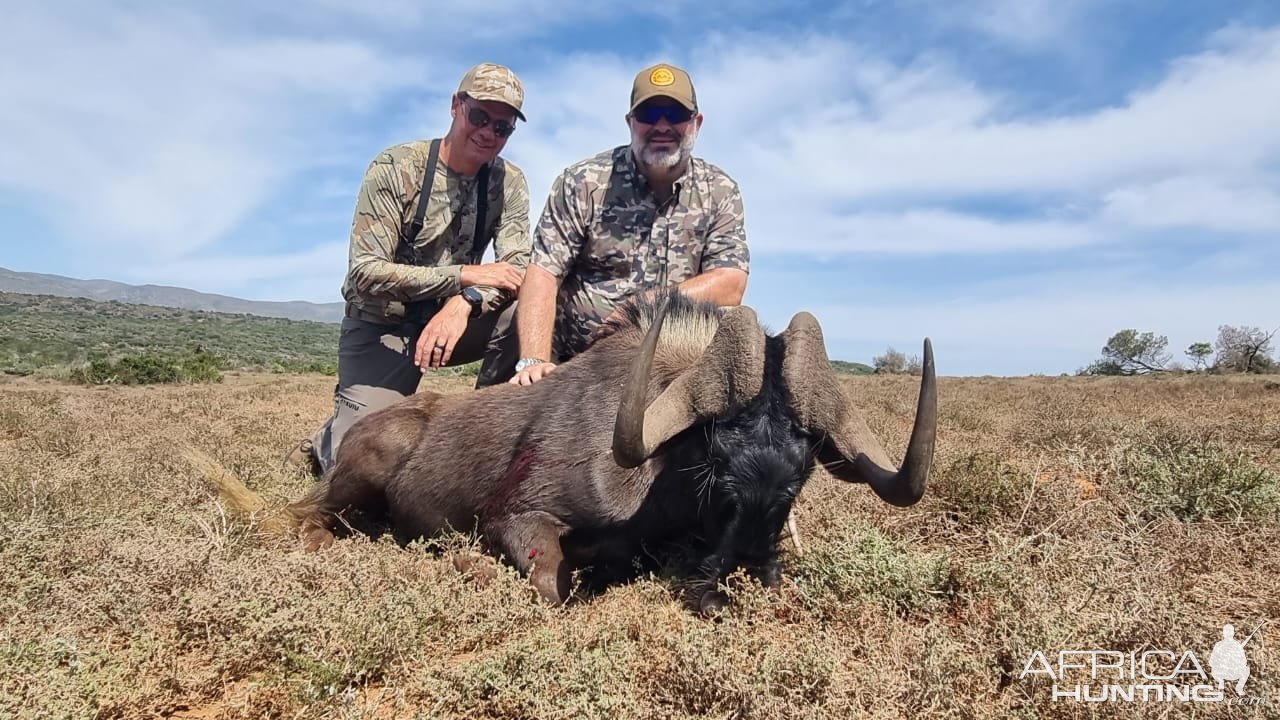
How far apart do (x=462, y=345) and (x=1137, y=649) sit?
16.3 ft

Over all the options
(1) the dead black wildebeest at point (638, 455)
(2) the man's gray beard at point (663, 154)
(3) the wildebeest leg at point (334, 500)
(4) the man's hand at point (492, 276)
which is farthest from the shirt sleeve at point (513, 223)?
(3) the wildebeest leg at point (334, 500)

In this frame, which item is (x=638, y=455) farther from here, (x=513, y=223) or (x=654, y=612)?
(x=513, y=223)

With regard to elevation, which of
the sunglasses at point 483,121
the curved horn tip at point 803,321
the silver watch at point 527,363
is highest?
the sunglasses at point 483,121

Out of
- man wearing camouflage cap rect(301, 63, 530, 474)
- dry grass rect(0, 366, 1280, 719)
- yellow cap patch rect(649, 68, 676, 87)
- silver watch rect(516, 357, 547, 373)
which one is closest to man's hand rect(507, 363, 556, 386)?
silver watch rect(516, 357, 547, 373)

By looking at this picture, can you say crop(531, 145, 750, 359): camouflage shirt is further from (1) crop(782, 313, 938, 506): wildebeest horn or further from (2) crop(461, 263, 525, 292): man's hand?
(1) crop(782, 313, 938, 506): wildebeest horn

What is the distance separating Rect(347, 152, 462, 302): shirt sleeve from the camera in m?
5.70

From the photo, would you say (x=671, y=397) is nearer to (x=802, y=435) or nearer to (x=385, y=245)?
(x=802, y=435)

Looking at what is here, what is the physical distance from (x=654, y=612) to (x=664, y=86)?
3.57 m

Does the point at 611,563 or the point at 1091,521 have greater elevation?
the point at 1091,521

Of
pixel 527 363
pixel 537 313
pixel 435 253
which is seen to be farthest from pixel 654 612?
pixel 435 253

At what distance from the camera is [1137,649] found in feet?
8.63

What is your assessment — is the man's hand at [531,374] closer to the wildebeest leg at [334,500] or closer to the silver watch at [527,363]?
the silver watch at [527,363]

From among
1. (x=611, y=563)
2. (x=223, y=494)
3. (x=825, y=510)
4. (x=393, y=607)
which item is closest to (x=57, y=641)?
(x=393, y=607)

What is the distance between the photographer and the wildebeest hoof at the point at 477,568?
3531mm
